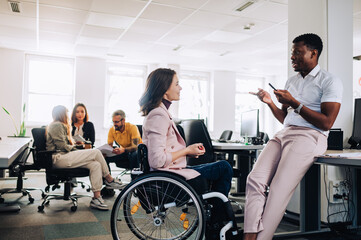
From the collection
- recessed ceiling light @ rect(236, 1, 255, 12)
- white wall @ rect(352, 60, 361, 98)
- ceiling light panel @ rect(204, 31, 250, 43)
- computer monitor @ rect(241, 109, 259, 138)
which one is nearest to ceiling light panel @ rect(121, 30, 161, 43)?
ceiling light panel @ rect(204, 31, 250, 43)

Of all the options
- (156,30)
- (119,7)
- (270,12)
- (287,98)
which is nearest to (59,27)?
(119,7)

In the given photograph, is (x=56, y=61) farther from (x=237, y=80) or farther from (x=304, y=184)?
(x=304, y=184)

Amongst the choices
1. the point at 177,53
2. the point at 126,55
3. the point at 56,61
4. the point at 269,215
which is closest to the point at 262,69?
the point at 177,53

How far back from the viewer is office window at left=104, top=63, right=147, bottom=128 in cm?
832

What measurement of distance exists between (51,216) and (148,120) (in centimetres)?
192

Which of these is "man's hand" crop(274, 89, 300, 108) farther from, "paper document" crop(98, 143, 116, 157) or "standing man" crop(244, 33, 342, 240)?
"paper document" crop(98, 143, 116, 157)

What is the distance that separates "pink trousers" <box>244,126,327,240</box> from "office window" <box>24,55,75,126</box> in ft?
22.2

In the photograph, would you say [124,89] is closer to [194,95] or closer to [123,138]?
[194,95]

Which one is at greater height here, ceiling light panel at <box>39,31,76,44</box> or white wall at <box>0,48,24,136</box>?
ceiling light panel at <box>39,31,76,44</box>

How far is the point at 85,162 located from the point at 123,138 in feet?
3.73

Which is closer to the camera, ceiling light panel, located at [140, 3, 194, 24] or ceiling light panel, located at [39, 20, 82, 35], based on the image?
ceiling light panel, located at [140, 3, 194, 24]

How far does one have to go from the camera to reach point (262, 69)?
28.9 feet

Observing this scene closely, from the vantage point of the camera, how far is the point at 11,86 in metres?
7.25

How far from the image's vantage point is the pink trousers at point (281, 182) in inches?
72.4
